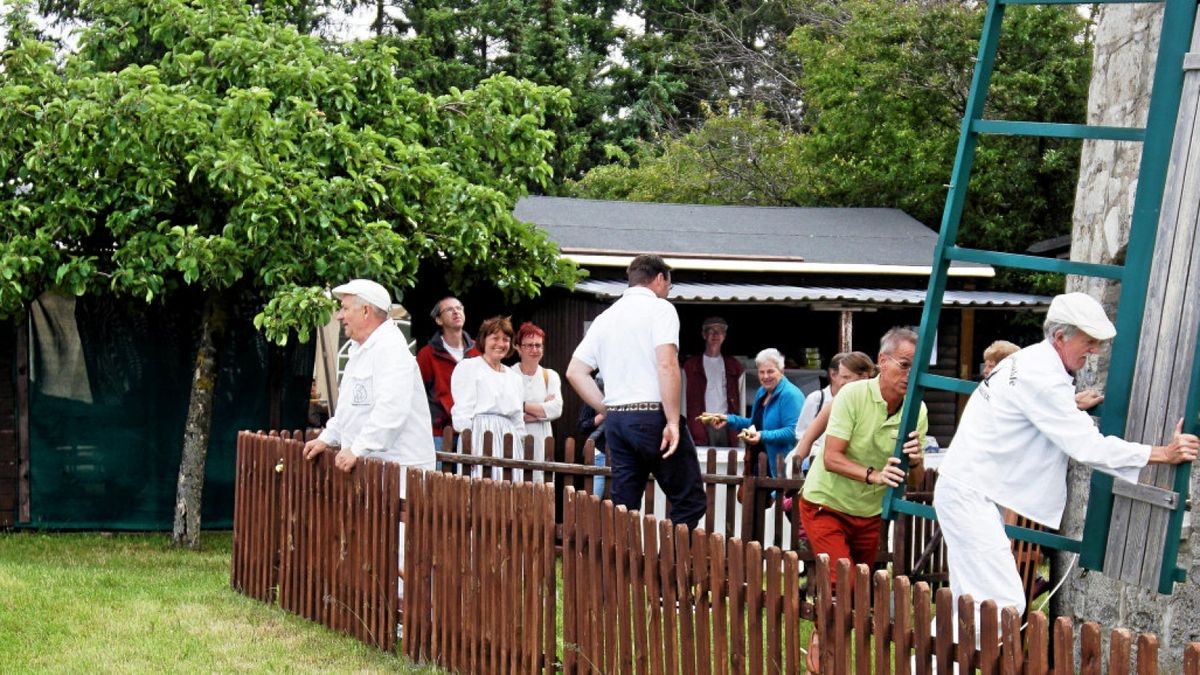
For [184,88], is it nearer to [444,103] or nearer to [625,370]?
[444,103]

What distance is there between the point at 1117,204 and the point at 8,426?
937cm

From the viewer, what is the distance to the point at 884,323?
19.2 meters

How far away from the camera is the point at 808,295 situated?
15.6m

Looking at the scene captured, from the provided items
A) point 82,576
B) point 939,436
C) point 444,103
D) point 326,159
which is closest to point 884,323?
point 939,436

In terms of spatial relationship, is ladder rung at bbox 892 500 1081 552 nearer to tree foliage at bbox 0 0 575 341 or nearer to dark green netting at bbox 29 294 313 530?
tree foliage at bbox 0 0 575 341

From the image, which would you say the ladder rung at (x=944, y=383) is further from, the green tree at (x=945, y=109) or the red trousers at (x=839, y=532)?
the green tree at (x=945, y=109)

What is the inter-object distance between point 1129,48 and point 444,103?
7248 mm

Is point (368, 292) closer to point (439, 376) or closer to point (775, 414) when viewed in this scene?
point (775, 414)

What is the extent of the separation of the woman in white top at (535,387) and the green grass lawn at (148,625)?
2381 millimetres

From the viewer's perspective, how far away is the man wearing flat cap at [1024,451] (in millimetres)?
5297

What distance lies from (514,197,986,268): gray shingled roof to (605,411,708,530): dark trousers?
8147 millimetres

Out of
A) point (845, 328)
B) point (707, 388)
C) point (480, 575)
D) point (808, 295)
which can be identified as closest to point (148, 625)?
point (480, 575)

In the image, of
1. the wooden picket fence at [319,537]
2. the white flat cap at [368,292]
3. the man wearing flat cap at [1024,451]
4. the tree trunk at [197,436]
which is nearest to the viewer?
the man wearing flat cap at [1024,451]

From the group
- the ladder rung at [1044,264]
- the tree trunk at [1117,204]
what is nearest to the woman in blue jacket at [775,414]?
the tree trunk at [1117,204]
